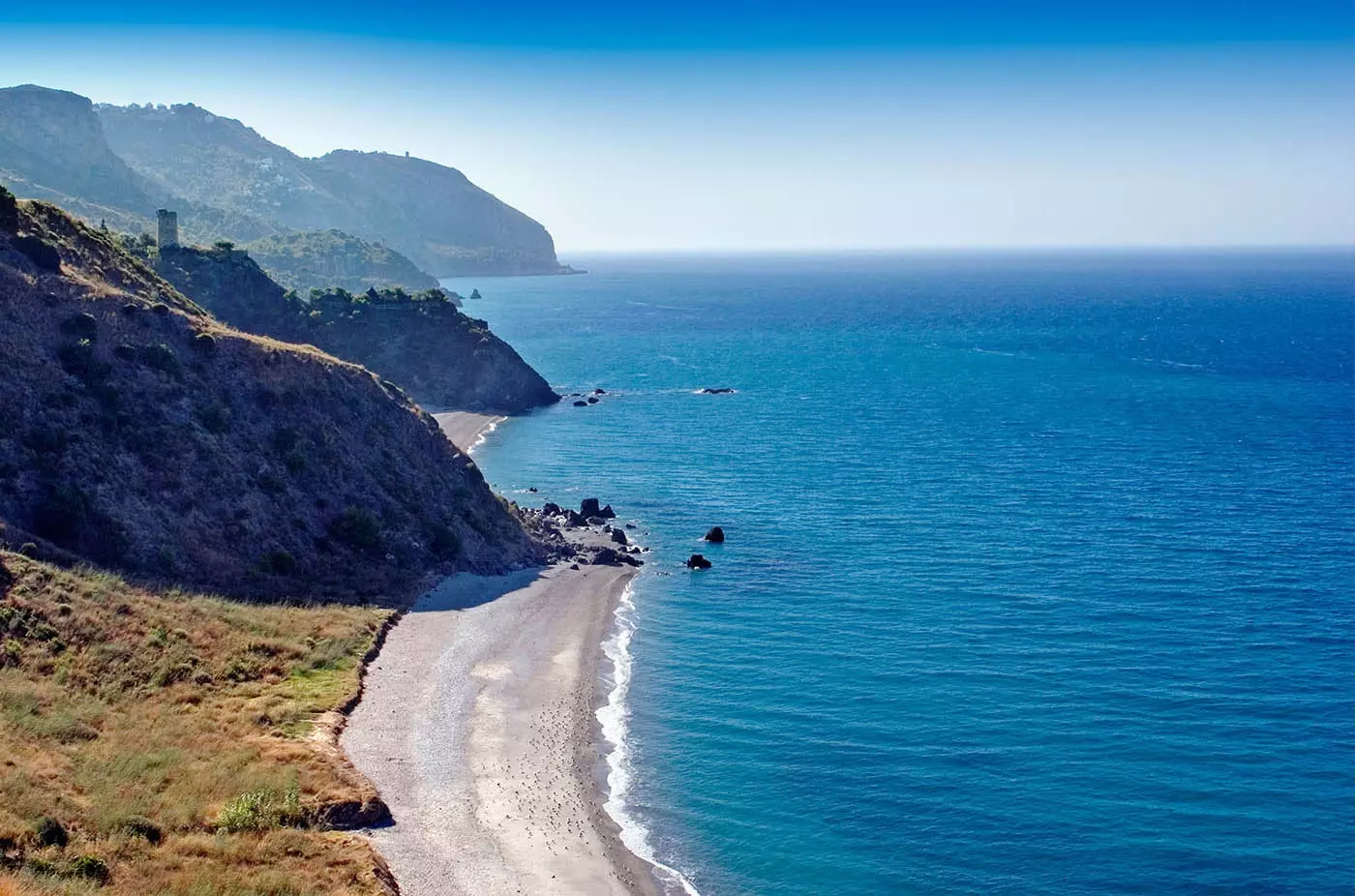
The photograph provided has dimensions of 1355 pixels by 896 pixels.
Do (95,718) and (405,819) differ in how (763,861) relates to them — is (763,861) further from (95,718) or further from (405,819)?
(95,718)

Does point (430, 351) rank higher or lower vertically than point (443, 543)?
higher

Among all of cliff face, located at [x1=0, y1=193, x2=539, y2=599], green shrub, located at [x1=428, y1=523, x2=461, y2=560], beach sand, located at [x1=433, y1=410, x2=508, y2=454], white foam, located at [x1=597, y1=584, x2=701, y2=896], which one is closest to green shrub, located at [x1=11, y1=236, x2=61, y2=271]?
cliff face, located at [x1=0, y1=193, x2=539, y2=599]

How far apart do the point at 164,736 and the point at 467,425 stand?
335ft

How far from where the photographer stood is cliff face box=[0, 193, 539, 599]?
64188 millimetres

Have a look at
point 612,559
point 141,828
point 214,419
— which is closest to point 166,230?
point 214,419

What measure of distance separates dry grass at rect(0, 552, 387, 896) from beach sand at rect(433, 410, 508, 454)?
234 ft

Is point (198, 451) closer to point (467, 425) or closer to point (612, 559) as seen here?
point (612, 559)

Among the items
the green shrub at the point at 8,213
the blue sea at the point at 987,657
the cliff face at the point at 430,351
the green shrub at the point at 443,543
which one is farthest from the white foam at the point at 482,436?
the green shrub at the point at 8,213

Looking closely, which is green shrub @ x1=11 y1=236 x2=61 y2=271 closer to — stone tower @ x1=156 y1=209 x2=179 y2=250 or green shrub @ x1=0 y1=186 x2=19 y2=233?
green shrub @ x1=0 y1=186 x2=19 y2=233

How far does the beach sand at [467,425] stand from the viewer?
442 ft

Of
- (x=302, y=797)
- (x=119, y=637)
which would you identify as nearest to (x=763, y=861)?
(x=302, y=797)

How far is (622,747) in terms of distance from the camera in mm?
53625

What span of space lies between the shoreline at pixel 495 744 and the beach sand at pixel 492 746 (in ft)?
0.25

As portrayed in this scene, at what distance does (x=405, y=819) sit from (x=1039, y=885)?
25.0 meters
